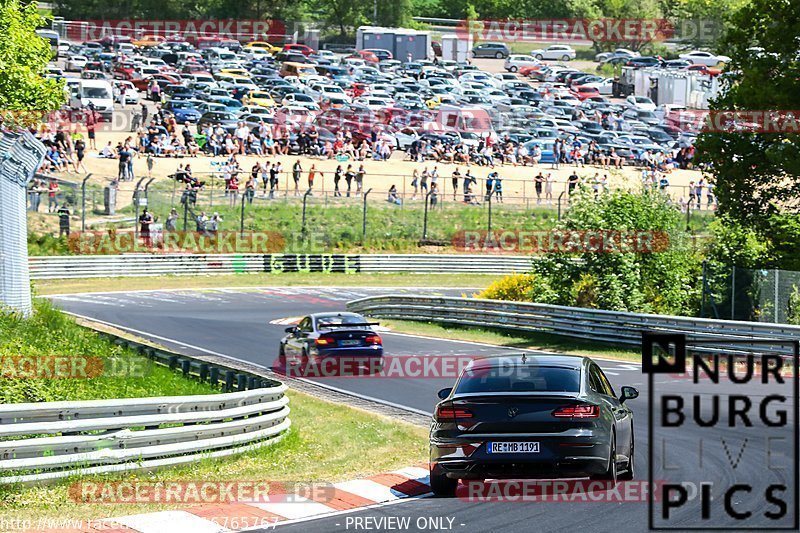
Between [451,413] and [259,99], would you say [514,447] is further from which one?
[259,99]

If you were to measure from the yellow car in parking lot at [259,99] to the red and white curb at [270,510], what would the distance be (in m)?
58.2

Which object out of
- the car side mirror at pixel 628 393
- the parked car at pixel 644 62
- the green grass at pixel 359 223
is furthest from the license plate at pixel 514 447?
the parked car at pixel 644 62

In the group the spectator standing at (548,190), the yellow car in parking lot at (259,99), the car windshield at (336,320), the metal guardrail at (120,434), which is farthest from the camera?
the yellow car in parking lot at (259,99)

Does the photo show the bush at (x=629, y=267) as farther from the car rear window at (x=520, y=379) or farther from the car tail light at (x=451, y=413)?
the car tail light at (x=451, y=413)

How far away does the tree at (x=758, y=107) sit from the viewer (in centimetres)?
3117

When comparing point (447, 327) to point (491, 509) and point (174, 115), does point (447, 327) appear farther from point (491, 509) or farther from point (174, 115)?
point (174, 115)

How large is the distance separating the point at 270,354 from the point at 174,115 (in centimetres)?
3912

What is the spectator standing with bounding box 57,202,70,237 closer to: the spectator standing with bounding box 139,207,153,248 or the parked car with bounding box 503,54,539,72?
the spectator standing with bounding box 139,207,153,248

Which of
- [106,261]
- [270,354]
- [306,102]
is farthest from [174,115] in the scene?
[270,354]

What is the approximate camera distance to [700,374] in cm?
2470

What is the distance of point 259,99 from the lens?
71750mm

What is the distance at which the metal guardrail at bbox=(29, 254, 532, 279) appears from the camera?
154 ft

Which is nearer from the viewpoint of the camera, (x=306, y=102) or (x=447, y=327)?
(x=447, y=327)

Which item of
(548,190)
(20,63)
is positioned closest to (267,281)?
(548,190)
